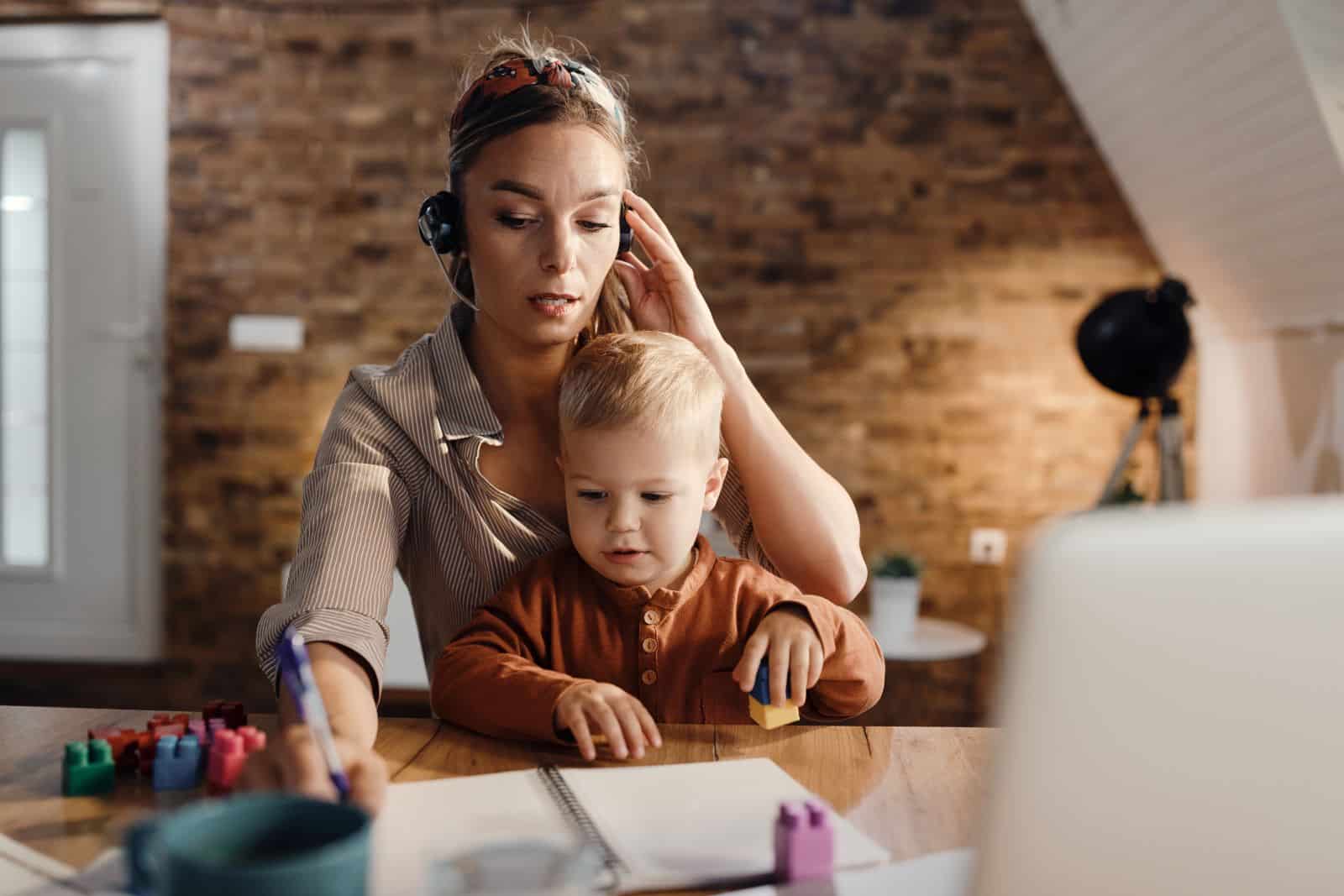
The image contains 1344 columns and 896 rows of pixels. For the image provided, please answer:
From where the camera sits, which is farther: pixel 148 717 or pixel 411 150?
pixel 411 150

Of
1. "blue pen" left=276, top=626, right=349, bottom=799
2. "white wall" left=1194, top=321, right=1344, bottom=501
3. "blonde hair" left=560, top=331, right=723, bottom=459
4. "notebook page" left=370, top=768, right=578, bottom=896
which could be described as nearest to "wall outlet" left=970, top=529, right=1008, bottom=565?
"white wall" left=1194, top=321, right=1344, bottom=501

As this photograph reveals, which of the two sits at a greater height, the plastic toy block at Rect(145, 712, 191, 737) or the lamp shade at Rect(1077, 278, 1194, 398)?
the lamp shade at Rect(1077, 278, 1194, 398)

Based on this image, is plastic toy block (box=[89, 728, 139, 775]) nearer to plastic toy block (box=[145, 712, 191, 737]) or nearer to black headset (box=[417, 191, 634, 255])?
plastic toy block (box=[145, 712, 191, 737])

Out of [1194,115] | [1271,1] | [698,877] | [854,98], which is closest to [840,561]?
[698,877]

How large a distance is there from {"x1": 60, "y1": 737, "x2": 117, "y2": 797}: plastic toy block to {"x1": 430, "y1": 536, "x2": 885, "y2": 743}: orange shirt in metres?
0.30

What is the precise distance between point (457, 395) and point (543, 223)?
0.22 m

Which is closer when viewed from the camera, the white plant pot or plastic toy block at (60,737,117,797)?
plastic toy block at (60,737,117,797)

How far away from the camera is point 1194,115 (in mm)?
2914

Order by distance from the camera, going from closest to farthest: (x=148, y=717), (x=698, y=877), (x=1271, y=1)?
(x=698, y=877) → (x=148, y=717) → (x=1271, y=1)

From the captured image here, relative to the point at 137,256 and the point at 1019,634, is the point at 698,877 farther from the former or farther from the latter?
the point at 137,256

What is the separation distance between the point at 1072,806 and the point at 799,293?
3.26 metres

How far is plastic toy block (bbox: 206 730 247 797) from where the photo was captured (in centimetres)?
80

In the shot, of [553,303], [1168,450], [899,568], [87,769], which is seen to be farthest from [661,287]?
[1168,450]

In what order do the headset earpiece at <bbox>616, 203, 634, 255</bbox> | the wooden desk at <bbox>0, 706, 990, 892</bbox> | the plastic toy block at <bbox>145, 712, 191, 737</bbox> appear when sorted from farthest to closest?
the headset earpiece at <bbox>616, 203, 634, 255</bbox> < the plastic toy block at <bbox>145, 712, 191, 737</bbox> < the wooden desk at <bbox>0, 706, 990, 892</bbox>
